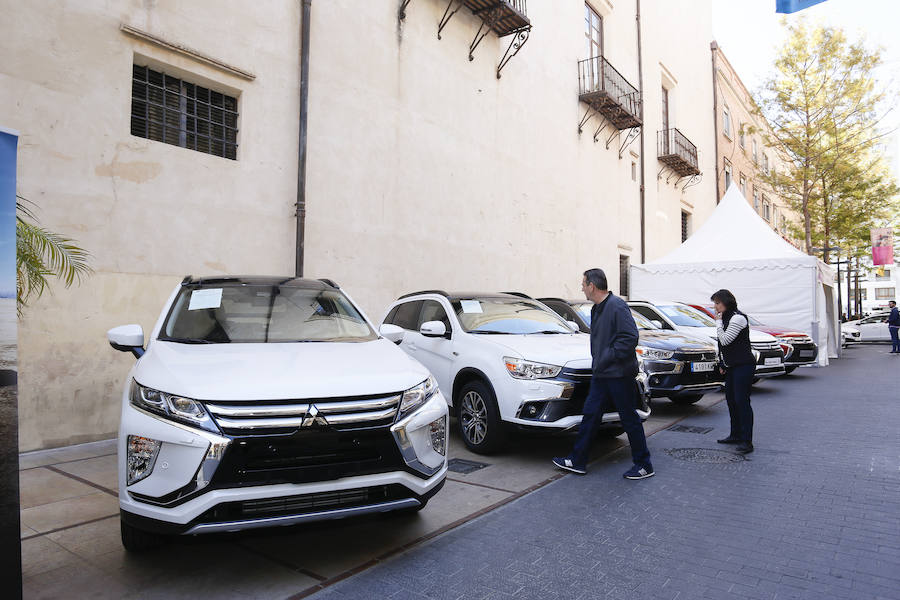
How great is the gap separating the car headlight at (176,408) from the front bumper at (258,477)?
0.12ft

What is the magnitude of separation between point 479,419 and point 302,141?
17.6 feet

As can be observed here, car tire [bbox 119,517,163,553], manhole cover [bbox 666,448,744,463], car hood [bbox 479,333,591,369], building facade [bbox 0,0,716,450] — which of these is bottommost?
manhole cover [bbox 666,448,744,463]

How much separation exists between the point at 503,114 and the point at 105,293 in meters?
9.90

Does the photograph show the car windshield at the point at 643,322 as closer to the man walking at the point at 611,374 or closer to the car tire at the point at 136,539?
the man walking at the point at 611,374

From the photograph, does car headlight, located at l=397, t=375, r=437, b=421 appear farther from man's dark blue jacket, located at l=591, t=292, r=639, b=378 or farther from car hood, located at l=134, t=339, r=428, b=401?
man's dark blue jacket, located at l=591, t=292, r=639, b=378

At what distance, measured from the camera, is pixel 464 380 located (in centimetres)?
611

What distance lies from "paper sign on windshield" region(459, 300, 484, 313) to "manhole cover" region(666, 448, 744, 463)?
8.61 feet

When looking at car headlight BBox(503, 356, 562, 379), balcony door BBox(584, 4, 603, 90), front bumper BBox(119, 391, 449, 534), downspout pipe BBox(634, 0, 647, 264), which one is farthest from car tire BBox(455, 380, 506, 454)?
downspout pipe BBox(634, 0, 647, 264)

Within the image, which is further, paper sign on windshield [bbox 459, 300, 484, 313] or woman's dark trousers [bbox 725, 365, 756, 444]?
paper sign on windshield [bbox 459, 300, 484, 313]

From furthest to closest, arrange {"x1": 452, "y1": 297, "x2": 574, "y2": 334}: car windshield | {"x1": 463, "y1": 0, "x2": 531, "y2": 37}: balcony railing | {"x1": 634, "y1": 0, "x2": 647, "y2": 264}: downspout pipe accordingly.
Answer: {"x1": 634, "y1": 0, "x2": 647, "y2": 264}: downspout pipe, {"x1": 463, "y1": 0, "x2": 531, "y2": 37}: balcony railing, {"x1": 452, "y1": 297, "x2": 574, "y2": 334}: car windshield

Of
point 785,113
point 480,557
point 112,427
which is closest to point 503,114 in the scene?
point 112,427

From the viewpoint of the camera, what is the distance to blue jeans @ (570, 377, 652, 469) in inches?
198

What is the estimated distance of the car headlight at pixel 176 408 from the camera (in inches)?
114

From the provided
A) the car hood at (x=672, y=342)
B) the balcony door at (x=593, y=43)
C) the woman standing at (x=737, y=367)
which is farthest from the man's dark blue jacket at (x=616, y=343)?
the balcony door at (x=593, y=43)
